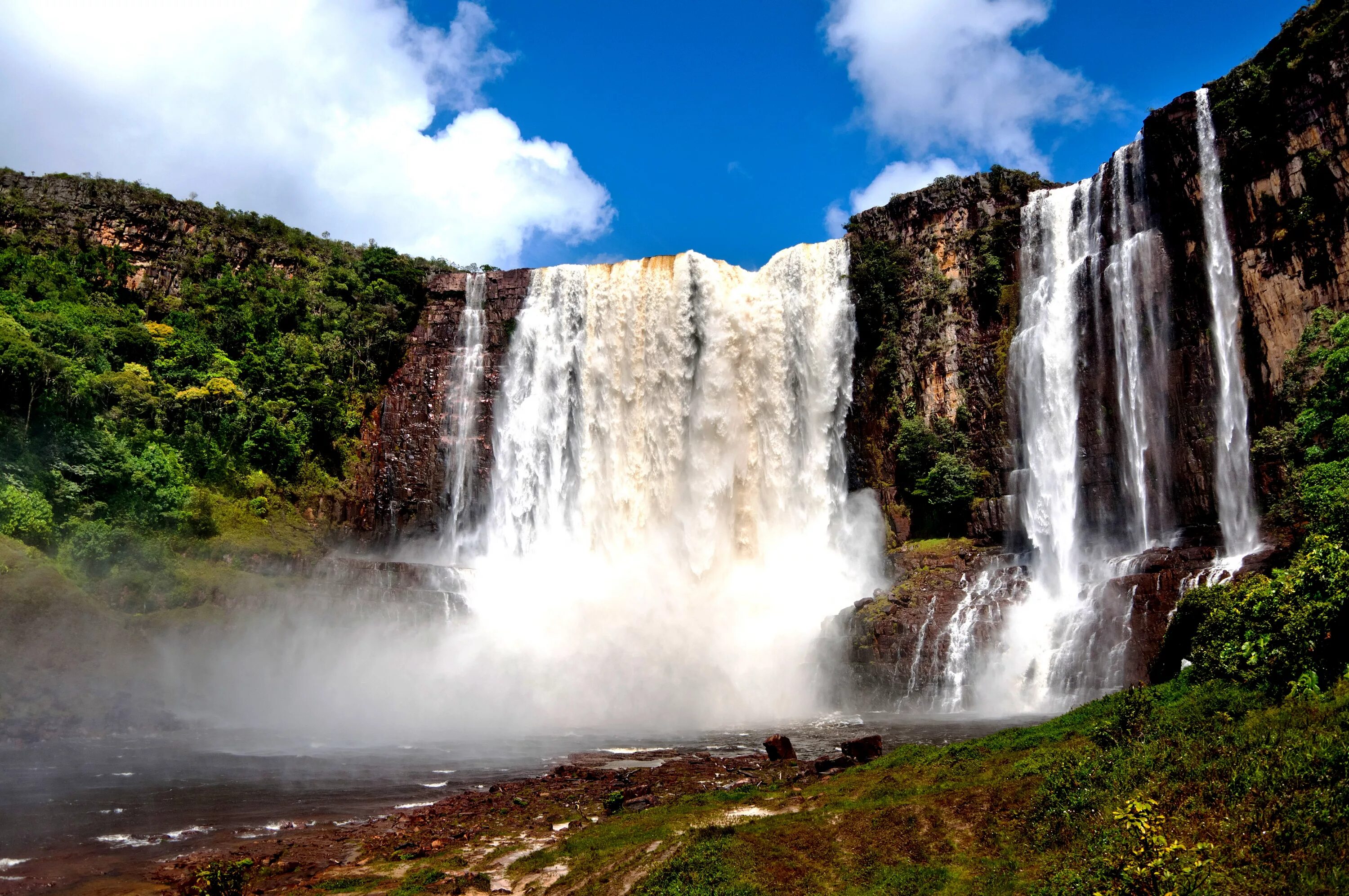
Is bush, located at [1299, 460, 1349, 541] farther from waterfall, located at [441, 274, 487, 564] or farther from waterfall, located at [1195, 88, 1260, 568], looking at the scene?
waterfall, located at [441, 274, 487, 564]

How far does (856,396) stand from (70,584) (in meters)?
36.0

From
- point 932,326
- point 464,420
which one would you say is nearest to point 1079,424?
point 932,326

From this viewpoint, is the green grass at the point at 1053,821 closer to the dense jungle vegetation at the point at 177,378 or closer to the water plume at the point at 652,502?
the water plume at the point at 652,502

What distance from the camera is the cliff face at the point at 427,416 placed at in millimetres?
48906

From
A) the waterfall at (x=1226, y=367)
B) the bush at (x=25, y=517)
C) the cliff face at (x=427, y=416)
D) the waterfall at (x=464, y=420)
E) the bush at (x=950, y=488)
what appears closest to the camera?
the waterfall at (x=1226, y=367)

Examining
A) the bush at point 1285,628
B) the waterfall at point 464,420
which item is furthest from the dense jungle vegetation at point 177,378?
the bush at point 1285,628

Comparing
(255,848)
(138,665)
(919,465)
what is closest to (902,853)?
(255,848)

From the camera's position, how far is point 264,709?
1229 inches

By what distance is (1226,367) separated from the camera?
32281 millimetres

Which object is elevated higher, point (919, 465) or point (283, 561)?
point (919, 465)

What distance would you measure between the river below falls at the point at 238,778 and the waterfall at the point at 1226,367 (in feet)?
40.7

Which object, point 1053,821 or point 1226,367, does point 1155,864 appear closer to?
point 1053,821

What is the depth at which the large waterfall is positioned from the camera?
1666 inches

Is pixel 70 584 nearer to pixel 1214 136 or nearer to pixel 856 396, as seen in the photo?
pixel 856 396
